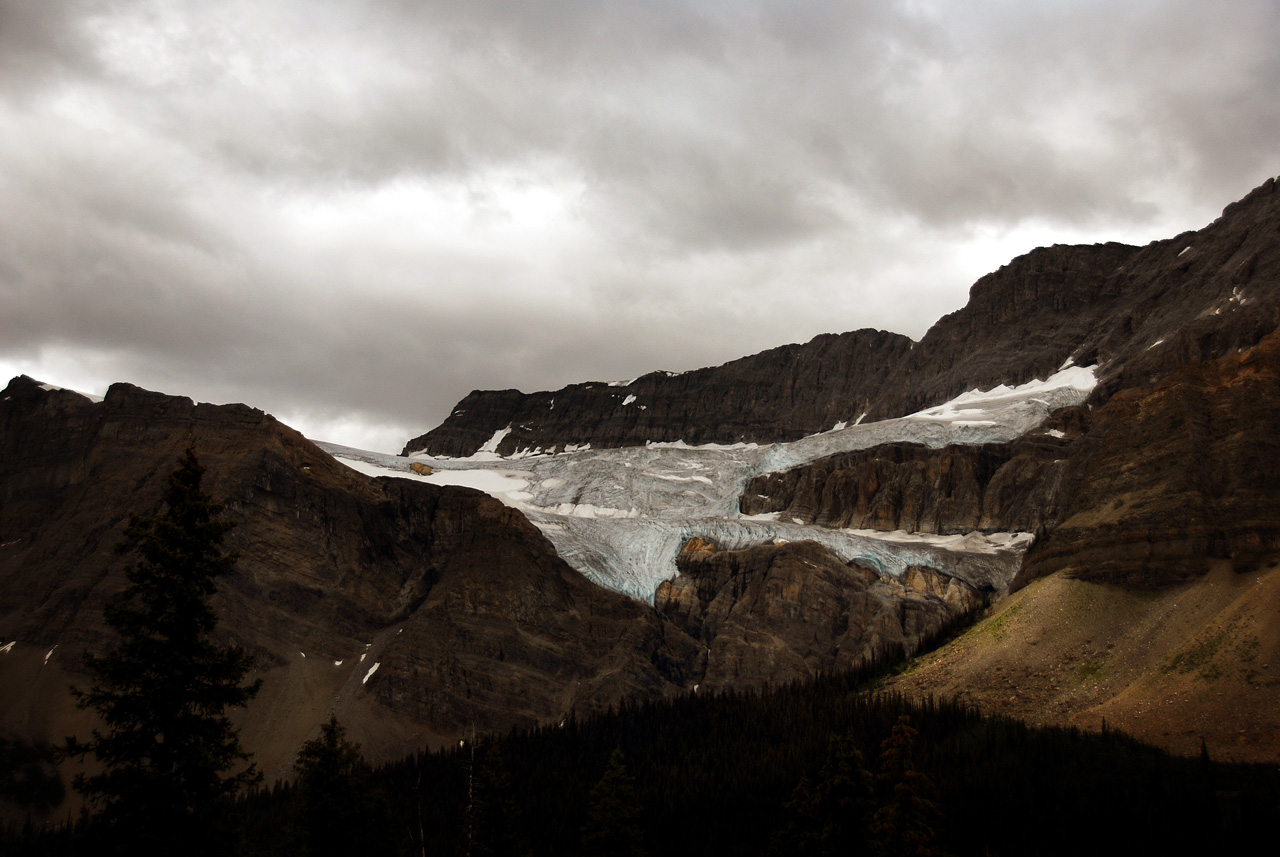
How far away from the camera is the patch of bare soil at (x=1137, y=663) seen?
5481 cm

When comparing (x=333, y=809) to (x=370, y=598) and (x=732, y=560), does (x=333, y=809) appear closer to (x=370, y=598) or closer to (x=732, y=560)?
(x=370, y=598)

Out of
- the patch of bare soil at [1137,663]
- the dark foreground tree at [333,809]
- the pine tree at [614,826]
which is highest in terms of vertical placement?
the patch of bare soil at [1137,663]

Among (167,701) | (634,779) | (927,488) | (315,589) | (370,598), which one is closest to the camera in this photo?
(167,701)

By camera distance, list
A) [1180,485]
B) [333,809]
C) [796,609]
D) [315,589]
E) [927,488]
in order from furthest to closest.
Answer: [927,488] → [796,609] → [315,589] → [1180,485] → [333,809]

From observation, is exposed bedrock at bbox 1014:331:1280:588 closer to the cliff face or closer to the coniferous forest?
the coniferous forest

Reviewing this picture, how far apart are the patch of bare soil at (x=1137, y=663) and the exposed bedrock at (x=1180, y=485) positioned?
2248mm

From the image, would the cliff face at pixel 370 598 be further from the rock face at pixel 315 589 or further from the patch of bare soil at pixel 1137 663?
the patch of bare soil at pixel 1137 663

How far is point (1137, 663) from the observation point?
65.6 metres

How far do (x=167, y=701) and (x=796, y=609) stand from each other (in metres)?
125

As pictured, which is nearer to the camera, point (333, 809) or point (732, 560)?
point (333, 809)

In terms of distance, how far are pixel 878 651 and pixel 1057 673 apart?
57.7 meters

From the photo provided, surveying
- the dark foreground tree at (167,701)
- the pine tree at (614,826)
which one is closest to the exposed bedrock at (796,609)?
the pine tree at (614,826)

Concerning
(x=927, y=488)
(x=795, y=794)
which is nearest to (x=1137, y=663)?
(x=795, y=794)

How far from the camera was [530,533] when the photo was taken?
513 feet
